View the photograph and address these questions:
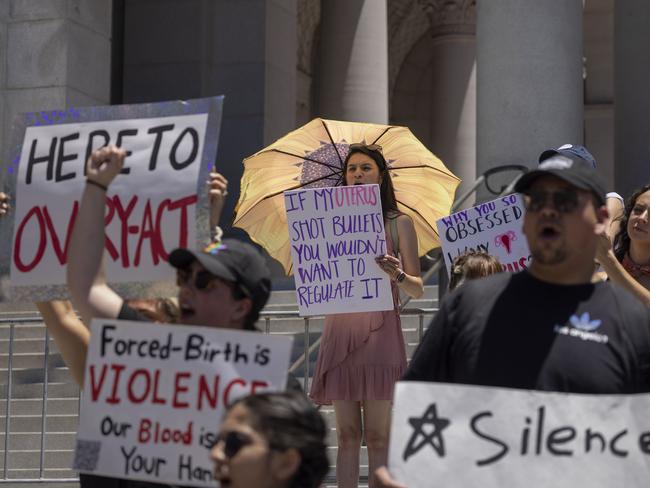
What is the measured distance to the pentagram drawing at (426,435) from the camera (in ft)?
13.9

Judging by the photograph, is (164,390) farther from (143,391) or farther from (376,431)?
(376,431)

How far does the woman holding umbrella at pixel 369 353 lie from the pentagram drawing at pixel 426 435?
372 centimetres

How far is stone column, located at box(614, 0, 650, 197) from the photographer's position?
A: 48.1ft

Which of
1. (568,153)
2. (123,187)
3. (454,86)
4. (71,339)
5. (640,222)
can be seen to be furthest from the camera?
(454,86)

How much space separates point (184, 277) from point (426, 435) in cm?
87

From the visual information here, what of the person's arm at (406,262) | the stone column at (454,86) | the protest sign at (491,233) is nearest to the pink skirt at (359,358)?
the person's arm at (406,262)

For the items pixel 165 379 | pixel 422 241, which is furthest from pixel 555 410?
pixel 422 241

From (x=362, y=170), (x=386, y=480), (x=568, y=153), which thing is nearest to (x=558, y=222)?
(x=386, y=480)

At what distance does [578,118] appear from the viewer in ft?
39.9

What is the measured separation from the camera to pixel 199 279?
Answer: 454 centimetres

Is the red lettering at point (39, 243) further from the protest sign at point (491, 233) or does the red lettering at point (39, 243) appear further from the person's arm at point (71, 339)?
the protest sign at point (491, 233)

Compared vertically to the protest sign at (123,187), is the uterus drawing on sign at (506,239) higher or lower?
higher

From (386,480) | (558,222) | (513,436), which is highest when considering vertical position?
(558,222)

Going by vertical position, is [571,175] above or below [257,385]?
above
